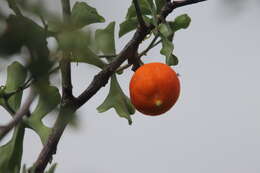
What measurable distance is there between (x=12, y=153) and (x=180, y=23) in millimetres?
650

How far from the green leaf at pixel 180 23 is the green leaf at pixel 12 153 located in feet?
1.86

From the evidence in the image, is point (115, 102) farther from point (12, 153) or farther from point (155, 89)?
point (12, 153)

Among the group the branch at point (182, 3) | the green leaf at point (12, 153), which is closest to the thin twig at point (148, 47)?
the branch at point (182, 3)

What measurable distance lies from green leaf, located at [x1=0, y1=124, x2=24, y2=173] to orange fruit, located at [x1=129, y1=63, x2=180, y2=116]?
1.19ft

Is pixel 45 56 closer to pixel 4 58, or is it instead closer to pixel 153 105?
pixel 4 58

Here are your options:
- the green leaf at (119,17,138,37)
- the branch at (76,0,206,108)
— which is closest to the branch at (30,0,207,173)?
the branch at (76,0,206,108)

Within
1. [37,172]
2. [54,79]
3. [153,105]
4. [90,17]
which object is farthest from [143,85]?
[54,79]

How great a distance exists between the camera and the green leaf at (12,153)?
1.30 m

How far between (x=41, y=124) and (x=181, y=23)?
0.55m

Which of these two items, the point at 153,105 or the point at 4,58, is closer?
the point at 4,58

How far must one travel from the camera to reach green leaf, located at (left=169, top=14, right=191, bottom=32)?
1.42 m

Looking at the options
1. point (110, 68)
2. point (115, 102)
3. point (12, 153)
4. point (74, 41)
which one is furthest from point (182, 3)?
point (74, 41)

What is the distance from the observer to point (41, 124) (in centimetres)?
143

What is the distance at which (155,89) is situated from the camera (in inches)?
49.5
